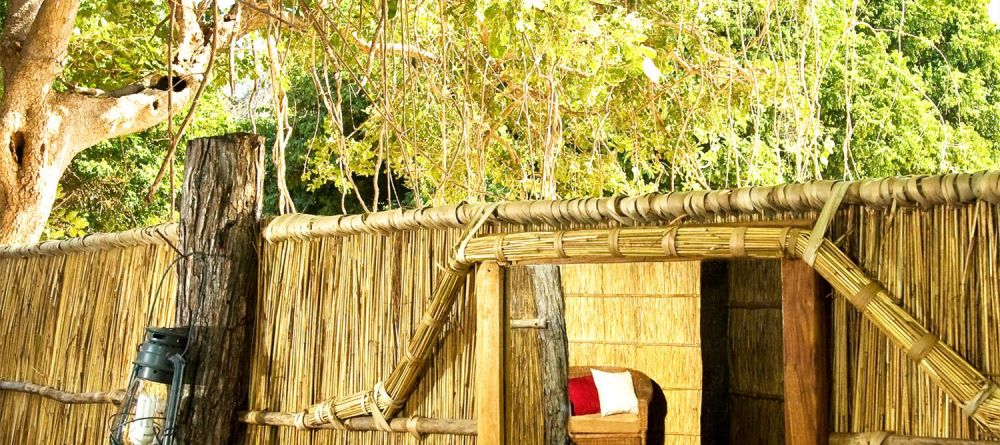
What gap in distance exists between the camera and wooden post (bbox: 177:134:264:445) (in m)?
2.88

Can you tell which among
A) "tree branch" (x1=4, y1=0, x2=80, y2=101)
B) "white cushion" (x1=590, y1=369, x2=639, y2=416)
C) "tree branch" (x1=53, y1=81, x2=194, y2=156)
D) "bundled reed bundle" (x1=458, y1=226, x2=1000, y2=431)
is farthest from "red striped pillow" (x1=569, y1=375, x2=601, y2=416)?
"tree branch" (x1=4, y1=0, x2=80, y2=101)

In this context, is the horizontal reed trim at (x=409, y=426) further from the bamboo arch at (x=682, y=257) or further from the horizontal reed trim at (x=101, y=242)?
the horizontal reed trim at (x=101, y=242)

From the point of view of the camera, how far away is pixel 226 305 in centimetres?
290

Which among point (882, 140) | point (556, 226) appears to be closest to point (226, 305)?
point (556, 226)

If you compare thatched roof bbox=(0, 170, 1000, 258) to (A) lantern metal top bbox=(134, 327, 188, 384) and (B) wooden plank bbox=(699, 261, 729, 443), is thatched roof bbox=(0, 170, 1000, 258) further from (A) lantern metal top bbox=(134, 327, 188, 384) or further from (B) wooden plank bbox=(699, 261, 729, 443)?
(B) wooden plank bbox=(699, 261, 729, 443)

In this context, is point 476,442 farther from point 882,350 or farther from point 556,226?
point 882,350

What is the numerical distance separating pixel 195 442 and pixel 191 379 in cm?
17

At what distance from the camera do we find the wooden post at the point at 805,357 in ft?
5.99

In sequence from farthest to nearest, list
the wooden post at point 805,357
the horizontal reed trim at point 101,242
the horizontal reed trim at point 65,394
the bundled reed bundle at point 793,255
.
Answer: the horizontal reed trim at point 65,394, the horizontal reed trim at point 101,242, the wooden post at point 805,357, the bundled reed bundle at point 793,255

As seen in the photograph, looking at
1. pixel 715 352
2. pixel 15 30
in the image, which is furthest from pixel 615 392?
pixel 15 30

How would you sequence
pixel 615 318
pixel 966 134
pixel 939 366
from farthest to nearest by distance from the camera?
1. pixel 966 134
2. pixel 615 318
3. pixel 939 366

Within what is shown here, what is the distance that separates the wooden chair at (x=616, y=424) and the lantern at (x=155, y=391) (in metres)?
1.93

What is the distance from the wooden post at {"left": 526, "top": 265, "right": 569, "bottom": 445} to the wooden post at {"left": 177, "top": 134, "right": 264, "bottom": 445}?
870mm

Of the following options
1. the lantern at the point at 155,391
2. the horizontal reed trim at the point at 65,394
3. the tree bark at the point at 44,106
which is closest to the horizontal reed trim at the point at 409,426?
the lantern at the point at 155,391
